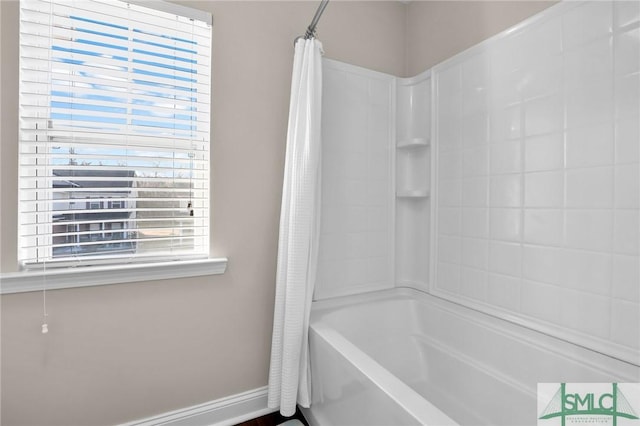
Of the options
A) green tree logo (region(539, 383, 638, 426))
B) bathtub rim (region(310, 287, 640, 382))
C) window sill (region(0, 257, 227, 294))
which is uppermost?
window sill (region(0, 257, 227, 294))

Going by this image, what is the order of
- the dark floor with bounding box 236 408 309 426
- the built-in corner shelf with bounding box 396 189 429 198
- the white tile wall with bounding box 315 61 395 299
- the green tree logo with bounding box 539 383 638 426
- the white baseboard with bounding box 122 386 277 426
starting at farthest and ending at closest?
1. the built-in corner shelf with bounding box 396 189 429 198
2. the white tile wall with bounding box 315 61 395 299
3. the dark floor with bounding box 236 408 309 426
4. the white baseboard with bounding box 122 386 277 426
5. the green tree logo with bounding box 539 383 638 426

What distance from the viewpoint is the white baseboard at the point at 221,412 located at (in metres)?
1.45

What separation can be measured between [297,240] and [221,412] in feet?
3.23

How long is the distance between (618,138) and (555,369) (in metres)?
0.95

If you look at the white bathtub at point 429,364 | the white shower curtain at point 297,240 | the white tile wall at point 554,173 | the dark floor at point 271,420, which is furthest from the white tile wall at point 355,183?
the dark floor at point 271,420

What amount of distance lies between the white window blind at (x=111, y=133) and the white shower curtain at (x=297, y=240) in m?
0.43

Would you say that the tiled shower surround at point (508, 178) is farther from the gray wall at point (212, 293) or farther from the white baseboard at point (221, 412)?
the white baseboard at point (221, 412)

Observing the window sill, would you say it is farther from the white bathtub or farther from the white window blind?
the white bathtub

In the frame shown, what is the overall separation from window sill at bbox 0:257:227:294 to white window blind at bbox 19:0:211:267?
0.07m

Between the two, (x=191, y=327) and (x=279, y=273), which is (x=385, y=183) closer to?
(x=279, y=273)

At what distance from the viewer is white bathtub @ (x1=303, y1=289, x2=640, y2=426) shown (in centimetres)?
110

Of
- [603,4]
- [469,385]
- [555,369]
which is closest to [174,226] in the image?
[469,385]

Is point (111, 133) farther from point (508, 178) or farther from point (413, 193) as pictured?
point (508, 178)

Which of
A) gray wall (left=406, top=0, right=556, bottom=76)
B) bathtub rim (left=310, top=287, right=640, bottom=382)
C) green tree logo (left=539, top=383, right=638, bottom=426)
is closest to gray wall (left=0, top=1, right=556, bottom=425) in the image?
gray wall (left=406, top=0, right=556, bottom=76)
